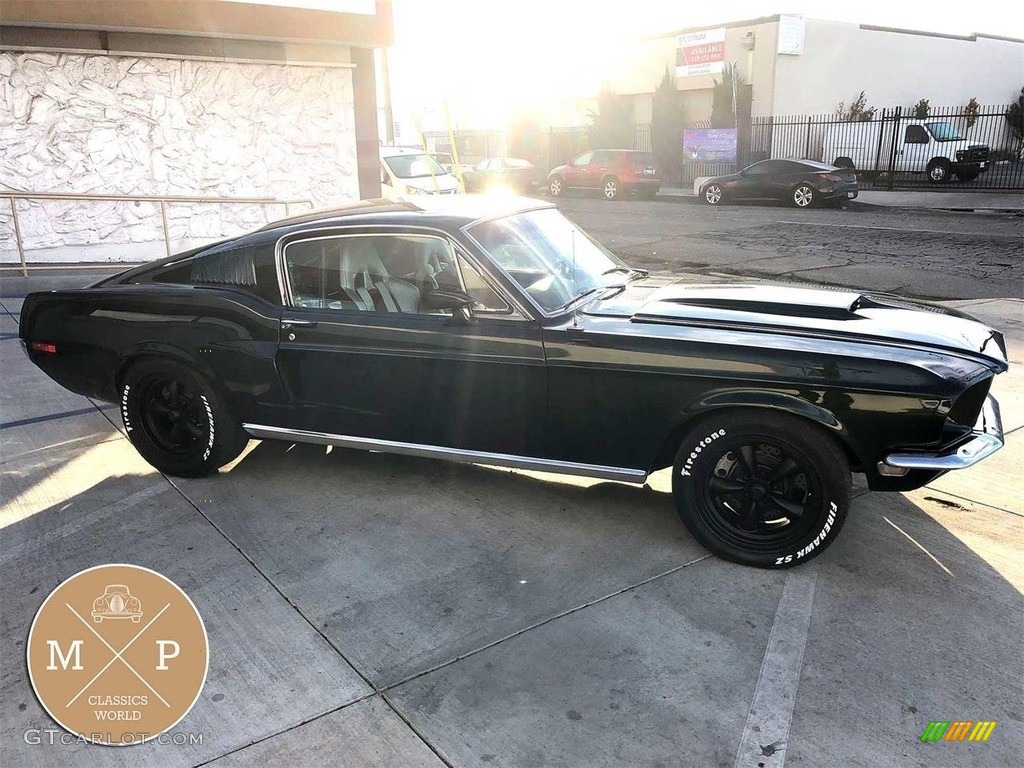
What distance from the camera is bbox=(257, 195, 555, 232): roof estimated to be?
4109 mm

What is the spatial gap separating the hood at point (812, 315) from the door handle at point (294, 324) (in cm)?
144

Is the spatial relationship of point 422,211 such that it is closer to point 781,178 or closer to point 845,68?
point 781,178

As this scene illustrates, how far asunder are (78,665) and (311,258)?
219cm

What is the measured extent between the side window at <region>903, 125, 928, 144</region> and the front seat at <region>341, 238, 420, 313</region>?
2411 cm

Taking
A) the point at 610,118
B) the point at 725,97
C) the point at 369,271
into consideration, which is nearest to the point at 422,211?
the point at 369,271

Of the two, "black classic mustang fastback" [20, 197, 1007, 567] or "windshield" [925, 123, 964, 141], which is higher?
"windshield" [925, 123, 964, 141]

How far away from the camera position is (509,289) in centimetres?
381

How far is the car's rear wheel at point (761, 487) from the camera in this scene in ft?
11.0

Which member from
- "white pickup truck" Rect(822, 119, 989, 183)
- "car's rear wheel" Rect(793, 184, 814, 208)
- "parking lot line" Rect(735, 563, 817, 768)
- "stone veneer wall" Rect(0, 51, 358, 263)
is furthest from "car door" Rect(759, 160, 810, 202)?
"parking lot line" Rect(735, 563, 817, 768)

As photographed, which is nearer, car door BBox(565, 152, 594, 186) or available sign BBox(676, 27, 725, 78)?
car door BBox(565, 152, 594, 186)

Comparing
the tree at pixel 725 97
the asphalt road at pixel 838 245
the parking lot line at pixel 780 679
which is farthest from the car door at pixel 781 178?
the parking lot line at pixel 780 679

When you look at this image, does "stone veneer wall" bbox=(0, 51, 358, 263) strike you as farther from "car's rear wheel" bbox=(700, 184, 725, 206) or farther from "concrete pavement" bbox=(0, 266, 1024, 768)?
"car's rear wheel" bbox=(700, 184, 725, 206)

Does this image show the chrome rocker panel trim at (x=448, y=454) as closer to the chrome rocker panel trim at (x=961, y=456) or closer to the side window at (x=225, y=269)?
the side window at (x=225, y=269)

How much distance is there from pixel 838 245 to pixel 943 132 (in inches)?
550
